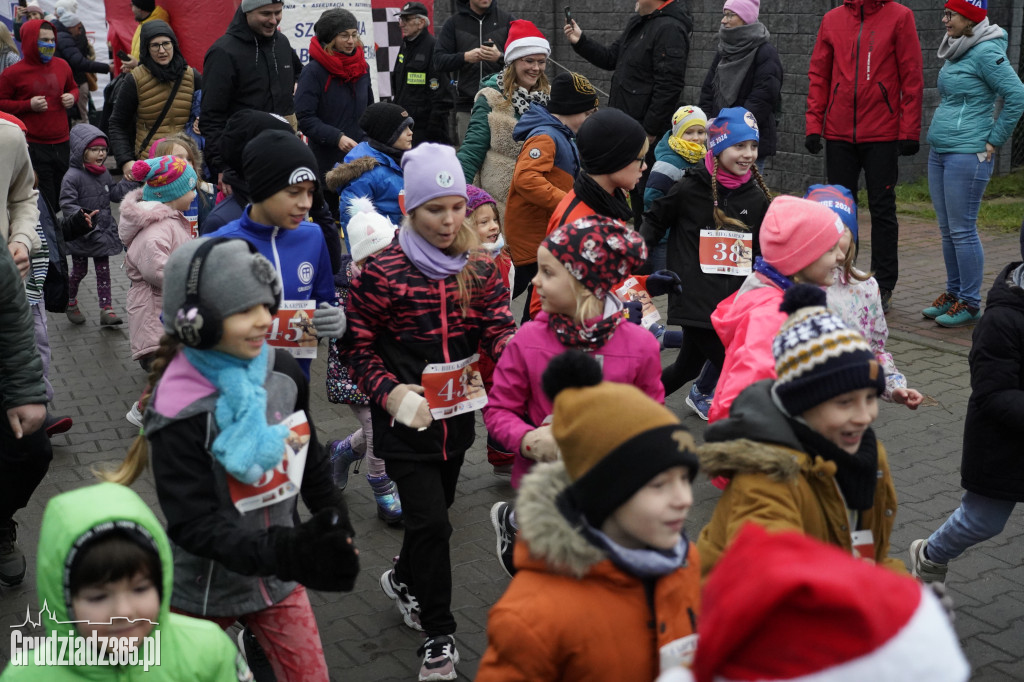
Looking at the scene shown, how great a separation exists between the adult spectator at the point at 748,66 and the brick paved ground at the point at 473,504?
2098 mm

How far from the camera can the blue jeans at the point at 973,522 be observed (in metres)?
4.47

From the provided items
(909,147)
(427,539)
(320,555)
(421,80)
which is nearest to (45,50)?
(421,80)

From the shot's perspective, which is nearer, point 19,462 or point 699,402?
point 19,462

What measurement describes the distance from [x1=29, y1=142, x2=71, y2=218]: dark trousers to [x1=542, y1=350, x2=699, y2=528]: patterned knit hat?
1000 centimetres

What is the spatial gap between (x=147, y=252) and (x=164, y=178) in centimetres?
48

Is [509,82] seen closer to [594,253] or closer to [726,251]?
[726,251]

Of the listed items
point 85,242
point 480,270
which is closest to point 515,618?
point 480,270

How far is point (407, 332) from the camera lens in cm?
434

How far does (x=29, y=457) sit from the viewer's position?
472cm

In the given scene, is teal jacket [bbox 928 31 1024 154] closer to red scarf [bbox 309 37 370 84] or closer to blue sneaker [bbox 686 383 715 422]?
blue sneaker [bbox 686 383 715 422]

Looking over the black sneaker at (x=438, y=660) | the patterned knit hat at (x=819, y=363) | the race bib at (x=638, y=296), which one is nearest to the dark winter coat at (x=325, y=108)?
the race bib at (x=638, y=296)

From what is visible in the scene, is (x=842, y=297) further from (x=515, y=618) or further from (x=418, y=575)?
(x=515, y=618)

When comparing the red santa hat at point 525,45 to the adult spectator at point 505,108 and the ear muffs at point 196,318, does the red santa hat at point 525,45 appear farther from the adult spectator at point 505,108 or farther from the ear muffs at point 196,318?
the ear muffs at point 196,318

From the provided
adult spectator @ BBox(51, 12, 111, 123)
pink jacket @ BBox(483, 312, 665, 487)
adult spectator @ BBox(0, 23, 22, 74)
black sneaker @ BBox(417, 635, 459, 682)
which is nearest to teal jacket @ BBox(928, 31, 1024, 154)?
pink jacket @ BBox(483, 312, 665, 487)
